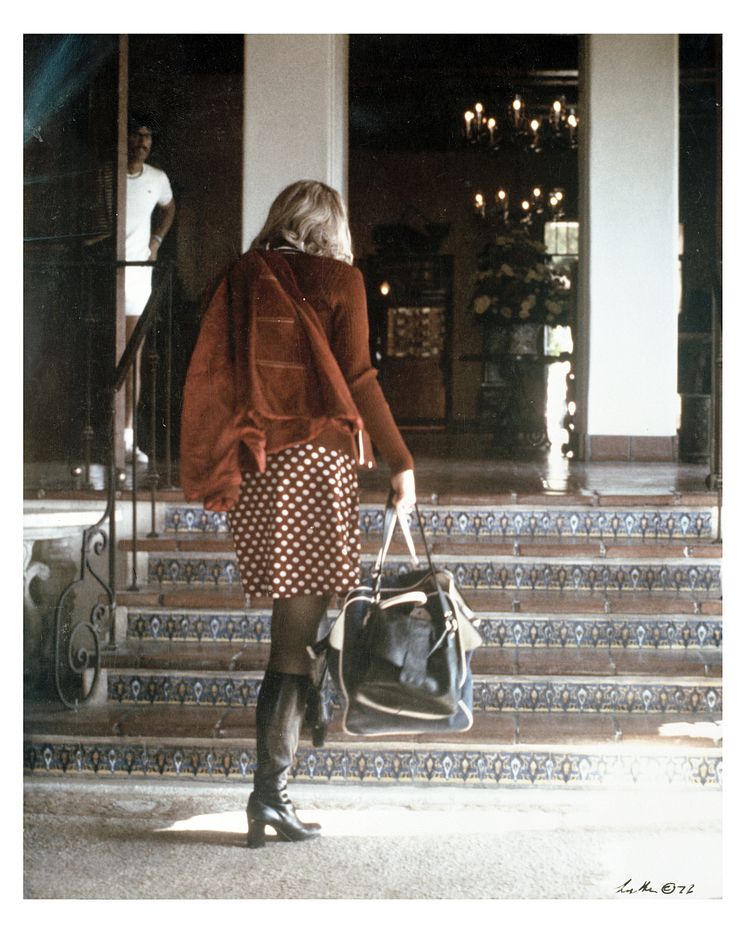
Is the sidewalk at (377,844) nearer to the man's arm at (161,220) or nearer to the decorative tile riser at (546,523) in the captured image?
the decorative tile riser at (546,523)

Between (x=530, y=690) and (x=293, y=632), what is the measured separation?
0.91 metres

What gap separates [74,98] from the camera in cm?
302

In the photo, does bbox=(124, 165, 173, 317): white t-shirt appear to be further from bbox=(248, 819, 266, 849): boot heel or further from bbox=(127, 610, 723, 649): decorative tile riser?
bbox=(248, 819, 266, 849): boot heel

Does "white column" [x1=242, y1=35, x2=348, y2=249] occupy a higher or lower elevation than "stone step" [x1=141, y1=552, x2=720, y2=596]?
higher

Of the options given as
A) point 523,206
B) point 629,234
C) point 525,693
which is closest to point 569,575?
point 525,693

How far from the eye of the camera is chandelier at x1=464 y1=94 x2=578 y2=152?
739cm

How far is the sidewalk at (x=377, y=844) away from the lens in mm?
2562

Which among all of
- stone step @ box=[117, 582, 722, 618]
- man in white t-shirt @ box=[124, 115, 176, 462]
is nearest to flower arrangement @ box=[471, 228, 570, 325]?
man in white t-shirt @ box=[124, 115, 176, 462]

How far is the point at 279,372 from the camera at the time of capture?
2.47 meters

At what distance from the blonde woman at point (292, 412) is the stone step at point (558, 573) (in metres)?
0.92

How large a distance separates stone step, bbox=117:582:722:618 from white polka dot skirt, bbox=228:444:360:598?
833 millimetres
